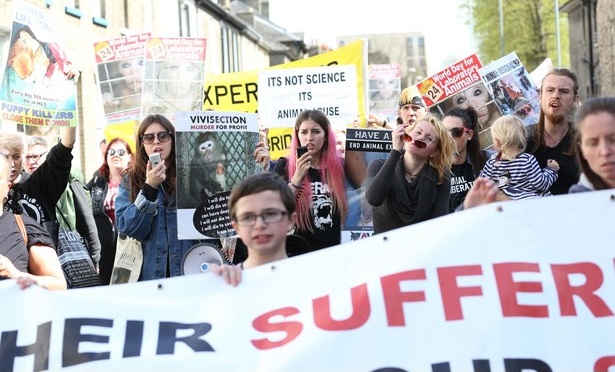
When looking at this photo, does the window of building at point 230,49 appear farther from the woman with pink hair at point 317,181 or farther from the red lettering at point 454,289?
the red lettering at point 454,289

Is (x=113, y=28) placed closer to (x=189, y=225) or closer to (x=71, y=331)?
(x=189, y=225)

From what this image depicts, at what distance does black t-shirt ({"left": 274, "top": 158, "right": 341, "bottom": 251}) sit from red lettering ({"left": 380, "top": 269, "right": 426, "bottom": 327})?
2.37 metres

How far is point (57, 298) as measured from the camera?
14.3 feet

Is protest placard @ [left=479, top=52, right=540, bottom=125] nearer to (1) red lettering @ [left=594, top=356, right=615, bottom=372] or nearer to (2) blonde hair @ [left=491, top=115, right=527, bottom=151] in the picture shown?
(2) blonde hair @ [left=491, top=115, right=527, bottom=151]

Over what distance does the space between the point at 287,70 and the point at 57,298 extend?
6355 millimetres

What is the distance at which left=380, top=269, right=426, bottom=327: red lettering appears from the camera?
13.3 feet

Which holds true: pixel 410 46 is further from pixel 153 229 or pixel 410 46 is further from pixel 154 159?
pixel 154 159

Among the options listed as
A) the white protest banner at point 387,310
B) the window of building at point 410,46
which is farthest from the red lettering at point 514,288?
the window of building at point 410,46

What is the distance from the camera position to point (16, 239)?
523cm

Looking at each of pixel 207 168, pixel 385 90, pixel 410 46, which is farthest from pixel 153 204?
pixel 410 46

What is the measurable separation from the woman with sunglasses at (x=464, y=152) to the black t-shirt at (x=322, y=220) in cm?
81

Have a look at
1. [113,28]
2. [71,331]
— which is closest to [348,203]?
[71,331]

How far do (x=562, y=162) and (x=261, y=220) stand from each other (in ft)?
9.51

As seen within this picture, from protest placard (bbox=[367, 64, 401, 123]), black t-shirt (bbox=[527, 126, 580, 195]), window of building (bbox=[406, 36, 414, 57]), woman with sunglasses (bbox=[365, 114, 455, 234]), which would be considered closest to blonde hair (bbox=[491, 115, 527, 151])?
black t-shirt (bbox=[527, 126, 580, 195])
